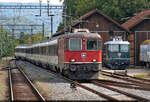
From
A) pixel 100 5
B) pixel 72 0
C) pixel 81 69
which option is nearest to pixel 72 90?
pixel 81 69

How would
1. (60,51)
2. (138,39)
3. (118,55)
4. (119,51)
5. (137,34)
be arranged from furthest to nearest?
(138,39)
(137,34)
(119,51)
(118,55)
(60,51)

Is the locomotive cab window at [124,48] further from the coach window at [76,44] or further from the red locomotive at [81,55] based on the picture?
the coach window at [76,44]

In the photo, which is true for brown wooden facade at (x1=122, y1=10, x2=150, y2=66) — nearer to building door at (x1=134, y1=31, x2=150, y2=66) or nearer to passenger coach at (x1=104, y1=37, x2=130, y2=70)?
building door at (x1=134, y1=31, x2=150, y2=66)

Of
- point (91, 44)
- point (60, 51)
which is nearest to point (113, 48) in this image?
point (60, 51)

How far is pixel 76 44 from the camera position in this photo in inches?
782

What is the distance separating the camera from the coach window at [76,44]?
64.9 ft

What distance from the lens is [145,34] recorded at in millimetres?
40094

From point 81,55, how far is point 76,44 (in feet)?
2.27

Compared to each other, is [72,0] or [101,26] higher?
[72,0]

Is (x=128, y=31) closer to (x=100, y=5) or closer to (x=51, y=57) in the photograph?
(x=51, y=57)

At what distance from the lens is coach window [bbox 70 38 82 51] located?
1978 cm

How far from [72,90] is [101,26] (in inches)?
1030

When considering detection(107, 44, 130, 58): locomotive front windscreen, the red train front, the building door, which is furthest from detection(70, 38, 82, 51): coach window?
the building door

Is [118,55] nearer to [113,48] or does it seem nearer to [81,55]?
[113,48]
